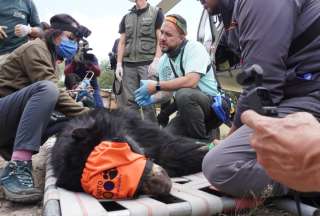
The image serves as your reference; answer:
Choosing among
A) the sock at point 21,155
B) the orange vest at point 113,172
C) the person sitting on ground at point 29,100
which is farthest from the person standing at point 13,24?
the orange vest at point 113,172

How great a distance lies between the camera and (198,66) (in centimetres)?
392

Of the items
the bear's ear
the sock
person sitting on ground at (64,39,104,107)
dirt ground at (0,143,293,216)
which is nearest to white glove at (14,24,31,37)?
dirt ground at (0,143,293,216)

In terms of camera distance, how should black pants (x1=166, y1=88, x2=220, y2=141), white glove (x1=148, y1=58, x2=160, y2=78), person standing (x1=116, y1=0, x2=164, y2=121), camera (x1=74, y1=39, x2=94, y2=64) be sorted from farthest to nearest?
camera (x1=74, y1=39, x2=94, y2=64)
person standing (x1=116, y1=0, x2=164, y2=121)
white glove (x1=148, y1=58, x2=160, y2=78)
black pants (x1=166, y1=88, x2=220, y2=141)

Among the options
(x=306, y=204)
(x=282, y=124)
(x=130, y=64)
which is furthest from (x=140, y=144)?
(x=130, y=64)

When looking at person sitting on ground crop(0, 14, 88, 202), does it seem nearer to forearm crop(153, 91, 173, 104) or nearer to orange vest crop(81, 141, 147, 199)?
orange vest crop(81, 141, 147, 199)

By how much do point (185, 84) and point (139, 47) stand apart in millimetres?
1501

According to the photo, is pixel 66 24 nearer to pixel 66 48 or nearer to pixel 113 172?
pixel 66 48

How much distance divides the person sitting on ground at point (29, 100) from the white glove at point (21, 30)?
860mm

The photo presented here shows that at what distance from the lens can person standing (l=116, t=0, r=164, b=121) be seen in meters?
5.20

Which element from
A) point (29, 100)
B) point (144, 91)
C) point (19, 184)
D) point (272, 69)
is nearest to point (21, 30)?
point (144, 91)

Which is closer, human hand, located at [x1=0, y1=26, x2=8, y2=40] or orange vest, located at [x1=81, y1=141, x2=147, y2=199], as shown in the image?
orange vest, located at [x1=81, y1=141, x2=147, y2=199]

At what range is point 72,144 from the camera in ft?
7.58

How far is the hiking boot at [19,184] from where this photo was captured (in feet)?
7.98

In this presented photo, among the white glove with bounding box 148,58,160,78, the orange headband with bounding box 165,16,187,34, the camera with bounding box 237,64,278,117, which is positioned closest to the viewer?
the camera with bounding box 237,64,278,117
